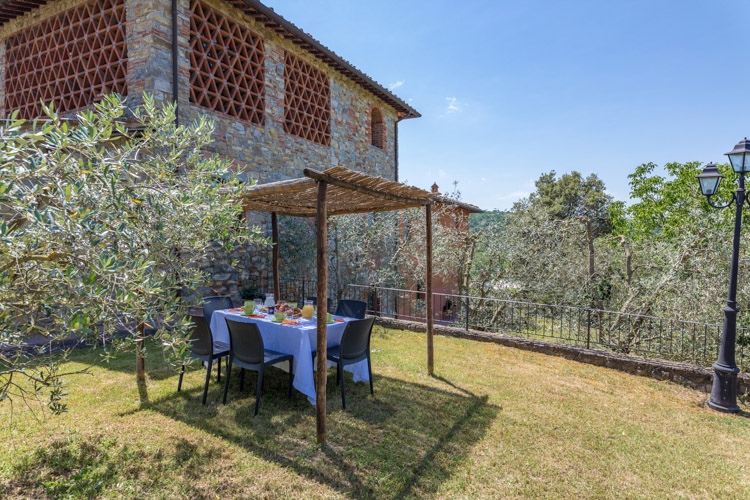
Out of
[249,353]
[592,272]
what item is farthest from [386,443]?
[592,272]

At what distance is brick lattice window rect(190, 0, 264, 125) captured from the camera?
723cm

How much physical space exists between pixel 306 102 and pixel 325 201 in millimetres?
7456

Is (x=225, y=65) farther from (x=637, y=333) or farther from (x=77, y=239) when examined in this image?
(x=637, y=333)

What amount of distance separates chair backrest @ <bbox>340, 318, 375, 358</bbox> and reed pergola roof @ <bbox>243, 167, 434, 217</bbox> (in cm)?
144

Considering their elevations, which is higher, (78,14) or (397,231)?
(78,14)

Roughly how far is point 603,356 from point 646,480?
320 cm

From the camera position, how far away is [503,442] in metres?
3.43

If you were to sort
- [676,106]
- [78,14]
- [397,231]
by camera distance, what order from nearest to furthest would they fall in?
[78,14]
[397,231]
[676,106]

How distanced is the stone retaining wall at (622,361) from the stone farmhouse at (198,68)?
5097 mm

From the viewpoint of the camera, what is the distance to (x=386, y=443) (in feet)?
11.1

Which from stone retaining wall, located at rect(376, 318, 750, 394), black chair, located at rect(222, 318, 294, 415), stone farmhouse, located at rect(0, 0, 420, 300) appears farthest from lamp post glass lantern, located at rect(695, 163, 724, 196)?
stone farmhouse, located at rect(0, 0, 420, 300)

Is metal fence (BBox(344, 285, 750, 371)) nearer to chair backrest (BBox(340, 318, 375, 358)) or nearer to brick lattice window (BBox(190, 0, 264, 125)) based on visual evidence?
chair backrest (BBox(340, 318, 375, 358))

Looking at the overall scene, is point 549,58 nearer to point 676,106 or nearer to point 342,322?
point 676,106

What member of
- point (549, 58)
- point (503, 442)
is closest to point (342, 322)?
point (503, 442)
